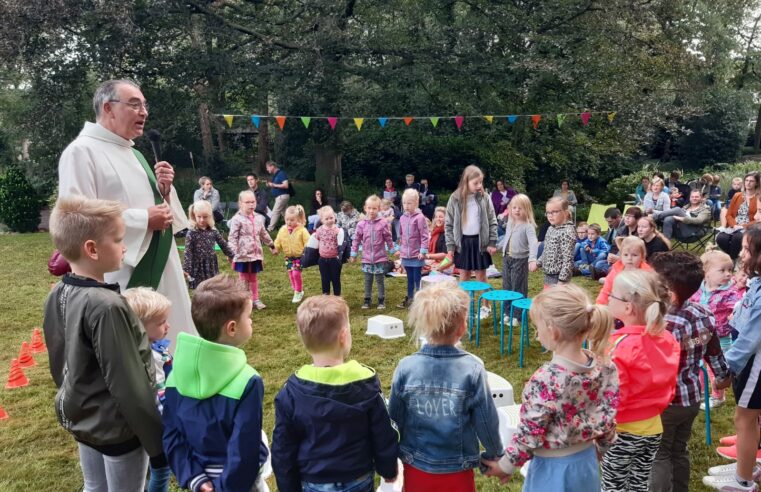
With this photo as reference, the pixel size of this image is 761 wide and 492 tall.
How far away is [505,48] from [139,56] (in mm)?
8965

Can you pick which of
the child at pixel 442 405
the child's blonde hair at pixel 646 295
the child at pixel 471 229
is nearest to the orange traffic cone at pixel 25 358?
the child at pixel 471 229

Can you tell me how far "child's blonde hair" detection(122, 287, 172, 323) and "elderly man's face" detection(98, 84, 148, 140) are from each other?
0.94m

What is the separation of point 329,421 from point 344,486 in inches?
11.8

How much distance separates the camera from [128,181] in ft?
10.9

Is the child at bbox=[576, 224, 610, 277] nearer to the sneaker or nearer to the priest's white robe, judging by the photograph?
the sneaker

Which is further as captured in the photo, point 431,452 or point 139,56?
point 139,56

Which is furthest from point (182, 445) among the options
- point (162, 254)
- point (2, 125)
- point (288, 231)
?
point (2, 125)

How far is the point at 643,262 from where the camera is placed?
474cm

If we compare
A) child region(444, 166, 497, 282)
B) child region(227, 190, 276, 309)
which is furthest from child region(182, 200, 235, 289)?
child region(444, 166, 497, 282)

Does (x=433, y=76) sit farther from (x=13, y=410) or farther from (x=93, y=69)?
(x=13, y=410)

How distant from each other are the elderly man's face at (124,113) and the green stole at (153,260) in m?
0.15

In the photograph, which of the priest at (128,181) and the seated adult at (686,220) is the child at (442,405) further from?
the seated adult at (686,220)

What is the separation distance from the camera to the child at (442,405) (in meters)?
2.34

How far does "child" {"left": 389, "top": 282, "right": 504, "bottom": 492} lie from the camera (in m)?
2.34
